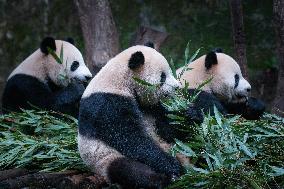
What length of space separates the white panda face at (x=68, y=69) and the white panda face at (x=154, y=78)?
2801mm

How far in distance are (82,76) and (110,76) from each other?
302 centimetres

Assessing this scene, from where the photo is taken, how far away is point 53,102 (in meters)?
7.33

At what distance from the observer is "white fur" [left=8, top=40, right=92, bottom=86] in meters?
7.58

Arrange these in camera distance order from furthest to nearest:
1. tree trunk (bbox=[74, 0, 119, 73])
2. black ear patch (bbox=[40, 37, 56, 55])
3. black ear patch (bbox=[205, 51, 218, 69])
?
tree trunk (bbox=[74, 0, 119, 73]), black ear patch (bbox=[40, 37, 56, 55]), black ear patch (bbox=[205, 51, 218, 69])

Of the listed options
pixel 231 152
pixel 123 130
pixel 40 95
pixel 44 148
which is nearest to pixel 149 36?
pixel 40 95

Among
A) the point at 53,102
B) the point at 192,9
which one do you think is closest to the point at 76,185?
the point at 53,102

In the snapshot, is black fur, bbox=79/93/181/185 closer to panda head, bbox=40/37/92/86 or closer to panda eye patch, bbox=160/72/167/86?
panda eye patch, bbox=160/72/167/86

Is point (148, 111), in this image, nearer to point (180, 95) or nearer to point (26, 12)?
point (180, 95)

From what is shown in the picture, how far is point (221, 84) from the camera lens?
22.0 feet

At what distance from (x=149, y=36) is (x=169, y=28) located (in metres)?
1.35

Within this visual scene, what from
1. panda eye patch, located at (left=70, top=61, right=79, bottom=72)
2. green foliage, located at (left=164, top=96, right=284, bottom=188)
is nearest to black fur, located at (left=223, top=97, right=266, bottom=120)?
green foliage, located at (left=164, top=96, right=284, bottom=188)

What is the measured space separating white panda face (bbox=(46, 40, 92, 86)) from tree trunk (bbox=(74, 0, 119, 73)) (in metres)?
1.01

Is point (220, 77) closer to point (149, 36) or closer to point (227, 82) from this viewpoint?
point (227, 82)

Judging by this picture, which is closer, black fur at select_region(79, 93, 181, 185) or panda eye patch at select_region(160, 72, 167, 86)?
black fur at select_region(79, 93, 181, 185)
